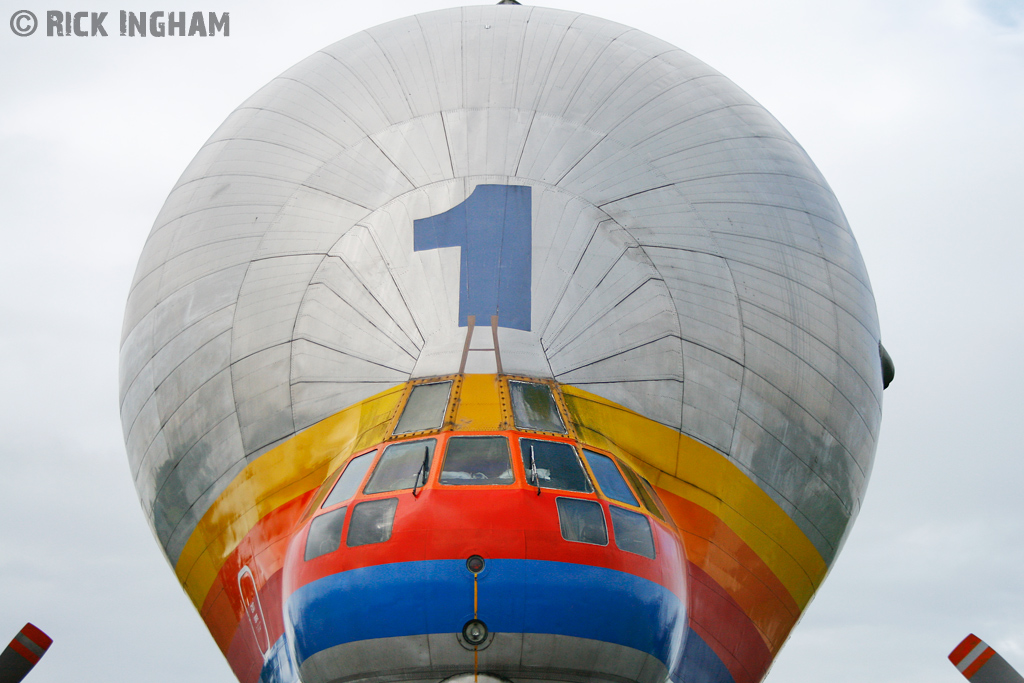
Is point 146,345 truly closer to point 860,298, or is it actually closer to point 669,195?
point 669,195

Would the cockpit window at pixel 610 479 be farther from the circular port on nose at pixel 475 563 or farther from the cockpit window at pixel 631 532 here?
the circular port on nose at pixel 475 563

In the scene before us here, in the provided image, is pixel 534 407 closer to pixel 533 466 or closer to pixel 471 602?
pixel 533 466

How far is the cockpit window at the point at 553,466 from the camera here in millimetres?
8062

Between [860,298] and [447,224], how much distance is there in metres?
5.03

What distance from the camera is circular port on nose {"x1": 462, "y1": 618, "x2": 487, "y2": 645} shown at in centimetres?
751

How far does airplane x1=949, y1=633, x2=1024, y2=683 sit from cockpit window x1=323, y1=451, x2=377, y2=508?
221 inches

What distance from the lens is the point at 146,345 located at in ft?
37.3

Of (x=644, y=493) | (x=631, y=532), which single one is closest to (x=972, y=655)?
(x=644, y=493)

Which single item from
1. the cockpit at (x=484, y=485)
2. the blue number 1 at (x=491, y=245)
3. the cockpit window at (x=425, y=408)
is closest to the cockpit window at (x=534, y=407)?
the cockpit at (x=484, y=485)

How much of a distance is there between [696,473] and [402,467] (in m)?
2.97

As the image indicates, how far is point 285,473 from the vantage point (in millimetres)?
9594

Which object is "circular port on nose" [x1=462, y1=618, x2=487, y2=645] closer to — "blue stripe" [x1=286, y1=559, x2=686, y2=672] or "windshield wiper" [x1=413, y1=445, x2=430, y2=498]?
"blue stripe" [x1=286, y1=559, x2=686, y2=672]

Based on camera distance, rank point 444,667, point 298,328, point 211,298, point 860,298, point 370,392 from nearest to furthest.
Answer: point 444,667 → point 370,392 → point 298,328 → point 211,298 → point 860,298

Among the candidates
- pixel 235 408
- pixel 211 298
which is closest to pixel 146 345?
pixel 211 298
